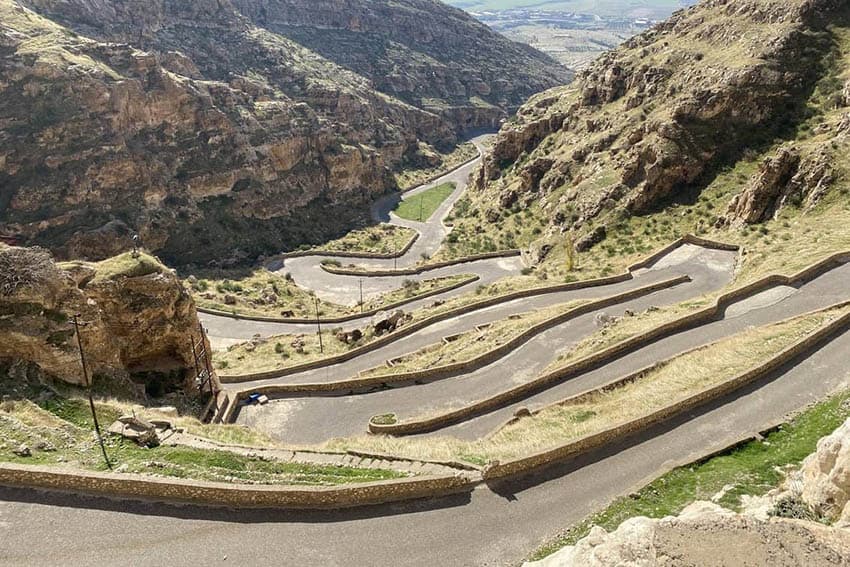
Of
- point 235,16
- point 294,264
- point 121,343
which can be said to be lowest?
point 294,264

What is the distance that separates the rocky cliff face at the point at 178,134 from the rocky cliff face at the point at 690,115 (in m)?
30.1

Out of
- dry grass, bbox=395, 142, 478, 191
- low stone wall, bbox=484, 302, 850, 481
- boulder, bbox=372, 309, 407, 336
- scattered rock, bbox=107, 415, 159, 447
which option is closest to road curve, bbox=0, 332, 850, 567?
low stone wall, bbox=484, 302, 850, 481

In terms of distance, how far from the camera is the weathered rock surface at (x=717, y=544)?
776 cm

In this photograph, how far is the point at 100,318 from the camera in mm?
19859

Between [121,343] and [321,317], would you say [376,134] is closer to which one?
[321,317]

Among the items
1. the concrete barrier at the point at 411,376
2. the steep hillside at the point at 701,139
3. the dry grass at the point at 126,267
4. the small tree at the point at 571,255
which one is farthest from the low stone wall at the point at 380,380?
the steep hillside at the point at 701,139

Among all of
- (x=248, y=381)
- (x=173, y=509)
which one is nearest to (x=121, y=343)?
(x=248, y=381)

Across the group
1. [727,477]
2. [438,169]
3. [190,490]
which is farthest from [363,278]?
[438,169]

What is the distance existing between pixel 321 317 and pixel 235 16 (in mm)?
93727

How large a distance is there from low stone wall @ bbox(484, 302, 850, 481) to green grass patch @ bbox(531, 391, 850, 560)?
203 cm

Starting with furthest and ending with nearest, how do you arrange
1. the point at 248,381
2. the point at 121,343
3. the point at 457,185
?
the point at 457,185
the point at 248,381
the point at 121,343

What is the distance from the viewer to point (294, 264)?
63.0 m

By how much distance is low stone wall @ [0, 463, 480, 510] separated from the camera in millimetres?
12734

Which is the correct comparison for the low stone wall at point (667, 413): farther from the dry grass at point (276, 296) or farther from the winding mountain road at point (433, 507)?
the dry grass at point (276, 296)
